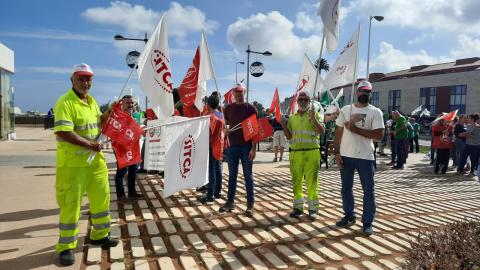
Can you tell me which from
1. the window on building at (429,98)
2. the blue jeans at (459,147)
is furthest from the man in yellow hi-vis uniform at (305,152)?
the window on building at (429,98)

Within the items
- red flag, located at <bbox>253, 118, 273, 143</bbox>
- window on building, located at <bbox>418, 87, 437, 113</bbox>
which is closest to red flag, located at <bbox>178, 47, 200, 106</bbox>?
red flag, located at <bbox>253, 118, 273, 143</bbox>

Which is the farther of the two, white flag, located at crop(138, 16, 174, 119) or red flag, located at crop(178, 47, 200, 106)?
red flag, located at crop(178, 47, 200, 106)

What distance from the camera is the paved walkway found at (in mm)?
3898

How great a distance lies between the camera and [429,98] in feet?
203

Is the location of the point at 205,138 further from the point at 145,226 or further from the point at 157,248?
the point at 157,248

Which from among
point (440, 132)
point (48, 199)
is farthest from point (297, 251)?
point (440, 132)

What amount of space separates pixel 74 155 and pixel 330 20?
3742mm

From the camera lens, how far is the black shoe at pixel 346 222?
5.23 metres

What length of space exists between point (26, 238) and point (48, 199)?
7.16 feet

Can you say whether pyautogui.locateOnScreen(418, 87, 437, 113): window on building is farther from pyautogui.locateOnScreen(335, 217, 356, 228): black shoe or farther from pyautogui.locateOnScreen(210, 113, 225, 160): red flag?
pyautogui.locateOnScreen(210, 113, 225, 160): red flag

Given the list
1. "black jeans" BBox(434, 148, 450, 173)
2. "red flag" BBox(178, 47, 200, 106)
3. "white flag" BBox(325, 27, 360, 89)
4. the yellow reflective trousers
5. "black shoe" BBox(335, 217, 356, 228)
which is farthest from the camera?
"black jeans" BBox(434, 148, 450, 173)

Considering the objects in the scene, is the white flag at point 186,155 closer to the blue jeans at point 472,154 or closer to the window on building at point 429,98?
the blue jeans at point 472,154

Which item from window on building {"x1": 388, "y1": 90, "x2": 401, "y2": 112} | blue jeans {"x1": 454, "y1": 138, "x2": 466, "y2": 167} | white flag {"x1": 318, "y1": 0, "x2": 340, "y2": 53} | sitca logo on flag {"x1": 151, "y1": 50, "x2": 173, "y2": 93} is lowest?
blue jeans {"x1": 454, "y1": 138, "x2": 466, "y2": 167}

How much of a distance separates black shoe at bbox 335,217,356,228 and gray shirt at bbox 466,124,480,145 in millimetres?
7511
